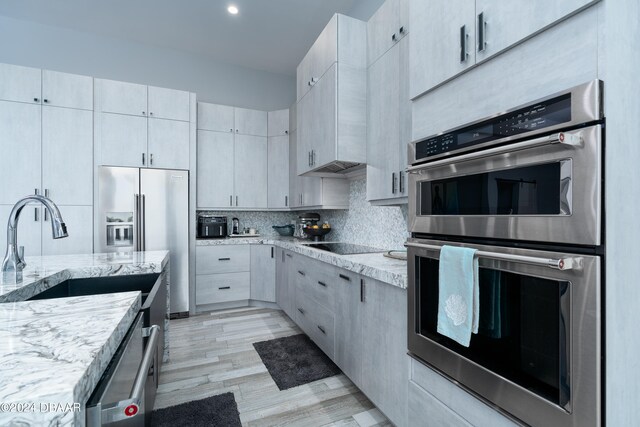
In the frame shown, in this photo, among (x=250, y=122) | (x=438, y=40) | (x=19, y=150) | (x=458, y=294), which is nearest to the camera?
(x=458, y=294)

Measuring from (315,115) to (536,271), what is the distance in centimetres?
232

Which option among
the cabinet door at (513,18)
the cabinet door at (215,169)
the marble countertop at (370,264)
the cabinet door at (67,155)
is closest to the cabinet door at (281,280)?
the marble countertop at (370,264)

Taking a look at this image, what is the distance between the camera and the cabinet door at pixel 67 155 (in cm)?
312

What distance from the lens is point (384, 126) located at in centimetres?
216

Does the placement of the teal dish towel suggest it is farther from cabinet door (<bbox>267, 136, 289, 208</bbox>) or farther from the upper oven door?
cabinet door (<bbox>267, 136, 289, 208</bbox>)

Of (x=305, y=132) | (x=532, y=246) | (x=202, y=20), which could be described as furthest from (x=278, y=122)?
(x=532, y=246)

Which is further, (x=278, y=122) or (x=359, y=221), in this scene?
(x=278, y=122)

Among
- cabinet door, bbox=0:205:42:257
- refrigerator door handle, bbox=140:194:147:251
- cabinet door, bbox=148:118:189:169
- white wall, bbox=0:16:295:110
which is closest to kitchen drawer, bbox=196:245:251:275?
refrigerator door handle, bbox=140:194:147:251

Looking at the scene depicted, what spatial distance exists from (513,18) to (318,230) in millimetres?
2725

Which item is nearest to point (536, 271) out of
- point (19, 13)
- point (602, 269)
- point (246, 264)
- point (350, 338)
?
point (602, 269)

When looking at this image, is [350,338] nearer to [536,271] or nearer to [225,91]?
[536,271]

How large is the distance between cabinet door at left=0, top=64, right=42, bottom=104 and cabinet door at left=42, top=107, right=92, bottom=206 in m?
0.17

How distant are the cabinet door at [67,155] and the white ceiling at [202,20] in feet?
3.66

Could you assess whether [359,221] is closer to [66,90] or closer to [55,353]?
[55,353]
